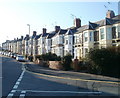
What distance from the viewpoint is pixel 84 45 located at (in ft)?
113

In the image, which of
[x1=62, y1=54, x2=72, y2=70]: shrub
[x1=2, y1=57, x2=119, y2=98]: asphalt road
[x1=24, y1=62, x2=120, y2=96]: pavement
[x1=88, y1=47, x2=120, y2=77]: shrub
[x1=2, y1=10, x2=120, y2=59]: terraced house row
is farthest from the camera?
[x1=2, y1=10, x2=120, y2=59]: terraced house row

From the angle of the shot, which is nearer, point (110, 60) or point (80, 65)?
point (110, 60)

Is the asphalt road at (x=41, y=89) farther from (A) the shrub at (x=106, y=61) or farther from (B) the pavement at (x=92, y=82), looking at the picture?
(A) the shrub at (x=106, y=61)

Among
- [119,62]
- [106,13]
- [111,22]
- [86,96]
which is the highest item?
[106,13]

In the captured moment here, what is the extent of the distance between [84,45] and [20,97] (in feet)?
88.9

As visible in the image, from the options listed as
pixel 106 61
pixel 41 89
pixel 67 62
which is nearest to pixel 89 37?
pixel 67 62

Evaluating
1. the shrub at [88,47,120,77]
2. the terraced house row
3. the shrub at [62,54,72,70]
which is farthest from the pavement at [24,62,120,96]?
the shrub at [62,54,72,70]

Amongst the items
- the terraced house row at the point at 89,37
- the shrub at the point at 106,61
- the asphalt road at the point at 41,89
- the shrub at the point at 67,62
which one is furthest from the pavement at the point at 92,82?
the shrub at the point at 67,62

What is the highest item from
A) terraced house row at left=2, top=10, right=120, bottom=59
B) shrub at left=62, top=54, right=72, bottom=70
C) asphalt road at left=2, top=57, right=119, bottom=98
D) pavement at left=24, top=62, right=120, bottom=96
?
terraced house row at left=2, top=10, right=120, bottom=59

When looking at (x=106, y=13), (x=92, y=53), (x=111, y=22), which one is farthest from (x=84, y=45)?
(x=92, y=53)

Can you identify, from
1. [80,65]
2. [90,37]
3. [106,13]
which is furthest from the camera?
[106,13]

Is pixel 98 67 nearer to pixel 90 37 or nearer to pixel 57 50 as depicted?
pixel 90 37

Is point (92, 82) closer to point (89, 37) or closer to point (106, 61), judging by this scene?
point (106, 61)

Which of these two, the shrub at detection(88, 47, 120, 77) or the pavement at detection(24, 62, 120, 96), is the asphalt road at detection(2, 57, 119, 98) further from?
the shrub at detection(88, 47, 120, 77)
